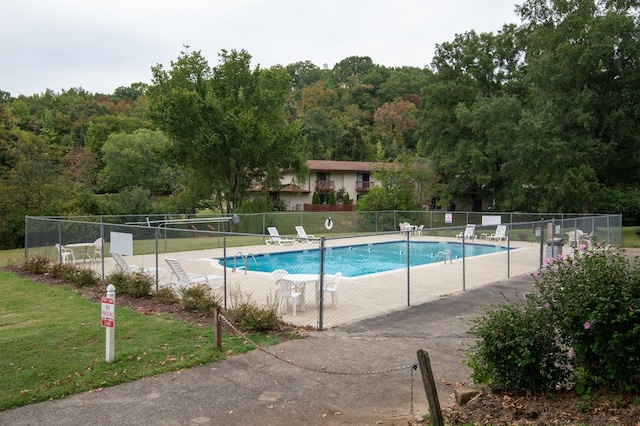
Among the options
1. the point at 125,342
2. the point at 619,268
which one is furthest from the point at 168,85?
the point at 619,268

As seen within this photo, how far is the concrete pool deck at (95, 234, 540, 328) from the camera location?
11.1 m

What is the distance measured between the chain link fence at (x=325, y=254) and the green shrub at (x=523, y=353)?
1175 millimetres

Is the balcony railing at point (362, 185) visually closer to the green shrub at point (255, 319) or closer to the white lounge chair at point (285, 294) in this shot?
the white lounge chair at point (285, 294)

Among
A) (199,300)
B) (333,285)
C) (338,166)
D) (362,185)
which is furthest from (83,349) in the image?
(362,185)

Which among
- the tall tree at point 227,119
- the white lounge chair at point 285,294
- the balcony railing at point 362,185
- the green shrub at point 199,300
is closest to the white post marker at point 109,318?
the green shrub at point 199,300

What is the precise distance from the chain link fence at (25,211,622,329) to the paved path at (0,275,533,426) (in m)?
1.65

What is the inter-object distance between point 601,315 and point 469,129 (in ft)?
137

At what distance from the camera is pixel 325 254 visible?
18.2 meters

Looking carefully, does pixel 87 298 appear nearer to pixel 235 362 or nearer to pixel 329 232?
pixel 235 362

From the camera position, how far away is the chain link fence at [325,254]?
11547 mm

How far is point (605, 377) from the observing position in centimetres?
506

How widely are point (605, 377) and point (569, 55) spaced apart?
32.6 meters

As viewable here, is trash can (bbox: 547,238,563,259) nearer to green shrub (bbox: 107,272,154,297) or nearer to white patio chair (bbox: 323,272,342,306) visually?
white patio chair (bbox: 323,272,342,306)

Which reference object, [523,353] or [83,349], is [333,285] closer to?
[83,349]
